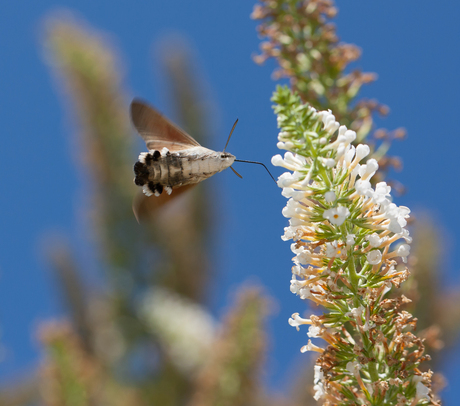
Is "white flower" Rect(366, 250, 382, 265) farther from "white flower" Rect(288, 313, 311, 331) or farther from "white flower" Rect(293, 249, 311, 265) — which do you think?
"white flower" Rect(288, 313, 311, 331)

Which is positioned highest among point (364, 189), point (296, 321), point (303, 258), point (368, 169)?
point (368, 169)

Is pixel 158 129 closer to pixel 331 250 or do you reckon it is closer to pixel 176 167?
pixel 176 167

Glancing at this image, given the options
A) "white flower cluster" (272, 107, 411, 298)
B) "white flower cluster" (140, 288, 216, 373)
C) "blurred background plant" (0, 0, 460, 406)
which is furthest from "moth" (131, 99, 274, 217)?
"white flower cluster" (140, 288, 216, 373)

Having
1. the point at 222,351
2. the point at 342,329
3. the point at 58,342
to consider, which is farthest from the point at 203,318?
the point at 342,329

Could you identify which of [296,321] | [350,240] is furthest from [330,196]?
[296,321]

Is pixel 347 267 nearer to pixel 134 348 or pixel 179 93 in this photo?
pixel 134 348
